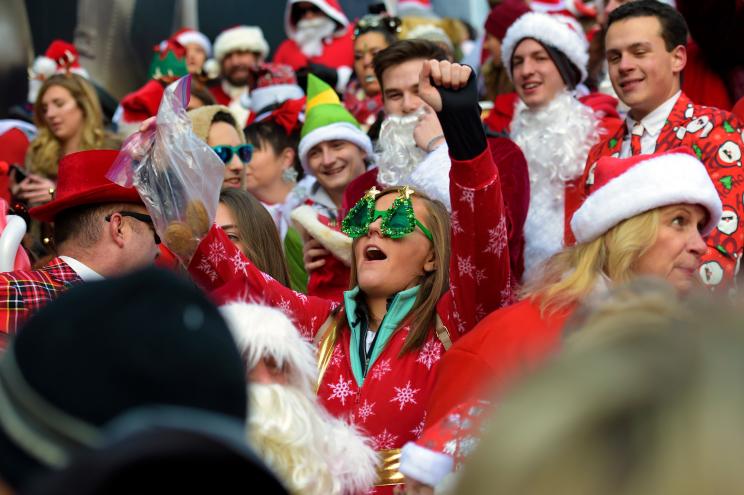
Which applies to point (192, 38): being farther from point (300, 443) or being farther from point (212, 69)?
point (300, 443)

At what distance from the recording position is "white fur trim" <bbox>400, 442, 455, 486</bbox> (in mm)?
2861

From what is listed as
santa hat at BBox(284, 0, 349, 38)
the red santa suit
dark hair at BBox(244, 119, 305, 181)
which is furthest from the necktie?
santa hat at BBox(284, 0, 349, 38)

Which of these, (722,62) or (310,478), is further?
(722,62)

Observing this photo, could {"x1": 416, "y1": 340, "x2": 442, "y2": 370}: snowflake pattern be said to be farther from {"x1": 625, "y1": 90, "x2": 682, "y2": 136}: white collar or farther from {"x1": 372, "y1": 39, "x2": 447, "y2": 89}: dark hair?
{"x1": 372, "y1": 39, "x2": 447, "y2": 89}: dark hair

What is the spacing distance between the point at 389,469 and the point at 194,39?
26.3 ft

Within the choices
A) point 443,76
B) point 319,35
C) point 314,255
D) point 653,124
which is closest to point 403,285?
point 443,76

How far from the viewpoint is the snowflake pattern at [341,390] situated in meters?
4.25

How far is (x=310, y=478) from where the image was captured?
2742 millimetres

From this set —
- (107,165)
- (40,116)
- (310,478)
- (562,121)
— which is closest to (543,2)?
(562,121)

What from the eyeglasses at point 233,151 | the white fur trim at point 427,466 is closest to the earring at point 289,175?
the eyeglasses at point 233,151

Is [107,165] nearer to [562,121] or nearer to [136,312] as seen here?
[562,121]

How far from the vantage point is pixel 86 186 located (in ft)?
15.4

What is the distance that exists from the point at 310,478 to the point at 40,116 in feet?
19.4

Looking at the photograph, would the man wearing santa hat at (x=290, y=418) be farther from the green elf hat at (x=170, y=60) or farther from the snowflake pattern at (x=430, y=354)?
the green elf hat at (x=170, y=60)
